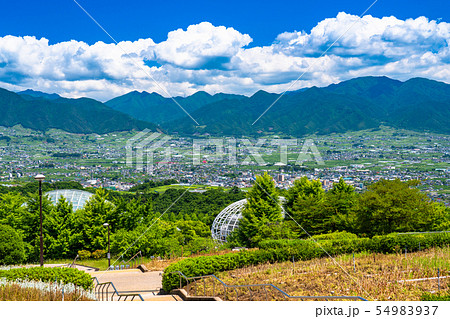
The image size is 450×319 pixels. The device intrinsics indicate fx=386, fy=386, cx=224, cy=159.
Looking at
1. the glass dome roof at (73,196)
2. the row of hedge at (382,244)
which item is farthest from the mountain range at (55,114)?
the row of hedge at (382,244)

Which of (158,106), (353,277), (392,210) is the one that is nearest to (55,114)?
(158,106)

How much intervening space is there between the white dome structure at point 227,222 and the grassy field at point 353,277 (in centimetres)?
1641

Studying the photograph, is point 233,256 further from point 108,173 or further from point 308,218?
point 108,173

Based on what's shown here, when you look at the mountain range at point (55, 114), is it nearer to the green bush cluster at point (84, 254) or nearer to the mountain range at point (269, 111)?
the mountain range at point (269, 111)

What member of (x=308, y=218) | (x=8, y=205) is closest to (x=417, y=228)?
(x=308, y=218)

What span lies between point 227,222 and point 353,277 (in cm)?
2116

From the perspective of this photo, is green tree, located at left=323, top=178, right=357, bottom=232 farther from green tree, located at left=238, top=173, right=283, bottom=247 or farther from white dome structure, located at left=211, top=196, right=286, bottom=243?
white dome structure, located at left=211, top=196, right=286, bottom=243

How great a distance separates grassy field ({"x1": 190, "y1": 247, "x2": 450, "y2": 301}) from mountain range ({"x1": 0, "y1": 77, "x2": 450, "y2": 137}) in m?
47.2

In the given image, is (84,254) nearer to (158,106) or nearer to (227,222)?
(227,222)

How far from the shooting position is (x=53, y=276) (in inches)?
402

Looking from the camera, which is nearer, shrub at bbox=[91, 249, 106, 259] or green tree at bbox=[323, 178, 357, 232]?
green tree at bbox=[323, 178, 357, 232]

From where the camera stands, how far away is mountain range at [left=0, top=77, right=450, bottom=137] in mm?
83062

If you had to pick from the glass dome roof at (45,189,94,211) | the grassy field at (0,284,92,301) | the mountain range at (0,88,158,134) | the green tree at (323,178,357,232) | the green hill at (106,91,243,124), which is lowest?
the glass dome roof at (45,189,94,211)

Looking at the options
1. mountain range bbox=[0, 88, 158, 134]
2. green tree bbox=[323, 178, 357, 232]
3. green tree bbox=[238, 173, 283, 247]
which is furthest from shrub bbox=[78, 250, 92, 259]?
mountain range bbox=[0, 88, 158, 134]
